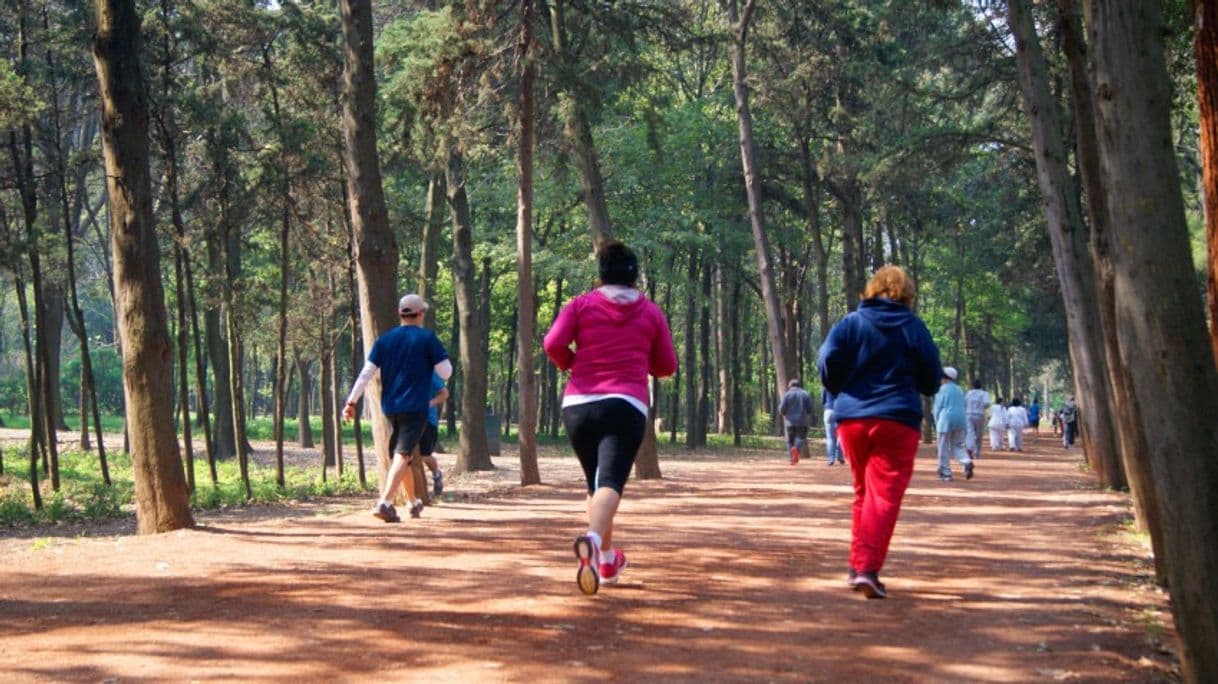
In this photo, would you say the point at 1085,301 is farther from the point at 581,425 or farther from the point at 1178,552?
the point at 1178,552

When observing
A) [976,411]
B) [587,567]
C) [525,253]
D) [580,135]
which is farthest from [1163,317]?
[976,411]

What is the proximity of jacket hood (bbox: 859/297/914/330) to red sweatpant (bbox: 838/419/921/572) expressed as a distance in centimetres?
64

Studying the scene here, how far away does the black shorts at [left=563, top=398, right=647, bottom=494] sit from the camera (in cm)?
775

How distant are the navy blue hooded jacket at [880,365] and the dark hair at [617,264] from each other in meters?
1.30

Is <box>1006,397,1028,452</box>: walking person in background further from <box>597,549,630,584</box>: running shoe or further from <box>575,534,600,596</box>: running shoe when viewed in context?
<box>575,534,600,596</box>: running shoe

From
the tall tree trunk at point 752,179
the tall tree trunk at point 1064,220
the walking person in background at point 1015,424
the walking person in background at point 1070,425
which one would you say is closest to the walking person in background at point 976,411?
the tall tree trunk at point 752,179

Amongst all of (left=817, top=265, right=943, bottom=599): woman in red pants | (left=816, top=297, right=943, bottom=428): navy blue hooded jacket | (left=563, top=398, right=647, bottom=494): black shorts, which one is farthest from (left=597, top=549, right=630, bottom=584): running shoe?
(left=816, top=297, right=943, bottom=428): navy blue hooded jacket

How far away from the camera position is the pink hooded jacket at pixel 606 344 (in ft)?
26.0

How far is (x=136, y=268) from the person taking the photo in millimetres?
11359

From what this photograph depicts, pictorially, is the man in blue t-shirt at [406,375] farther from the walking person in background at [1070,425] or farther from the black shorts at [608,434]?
the walking person in background at [1070,425]

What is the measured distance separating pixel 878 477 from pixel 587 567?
1.84m

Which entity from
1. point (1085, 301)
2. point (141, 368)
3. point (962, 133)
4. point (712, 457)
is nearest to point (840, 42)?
point (962, 133)

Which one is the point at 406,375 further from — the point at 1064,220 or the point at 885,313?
the point at 1064,220

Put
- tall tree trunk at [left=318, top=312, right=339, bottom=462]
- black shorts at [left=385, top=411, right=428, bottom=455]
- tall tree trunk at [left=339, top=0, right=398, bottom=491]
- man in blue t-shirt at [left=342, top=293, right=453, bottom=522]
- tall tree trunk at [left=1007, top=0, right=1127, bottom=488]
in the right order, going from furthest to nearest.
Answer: tall tree trunk at [left=318, top=312, right=339, bottom=462] → tall tree trunk at [left=1007, top=0, right=1127, bottom=488] → tall tree trunk at [left=339, top=0, right=398, bottom=491] → man in blue t-shirt at [left=342, top=293, right=453, bottom=522] → black shorts at [left=385, top=411, right=428, bottom=455]
